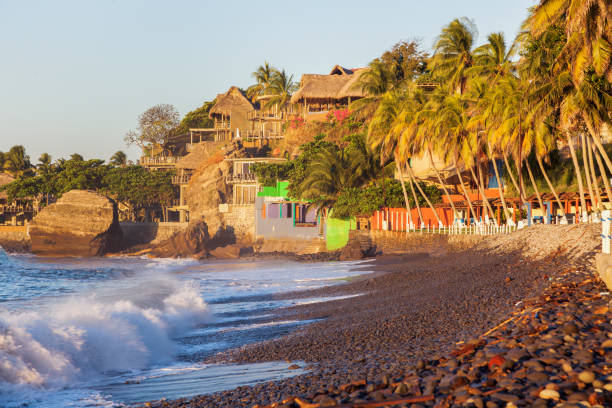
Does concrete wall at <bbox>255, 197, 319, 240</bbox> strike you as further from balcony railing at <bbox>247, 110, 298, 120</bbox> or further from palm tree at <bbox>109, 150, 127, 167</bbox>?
palm tree at <bbox>109, 150, 127, 167</bbox>

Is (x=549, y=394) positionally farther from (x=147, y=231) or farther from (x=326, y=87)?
(x=147, y=231)

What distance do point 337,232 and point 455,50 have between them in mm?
14886

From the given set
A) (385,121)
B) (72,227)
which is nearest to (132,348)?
(385,121)

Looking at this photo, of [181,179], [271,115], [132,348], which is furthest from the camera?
[271,115]

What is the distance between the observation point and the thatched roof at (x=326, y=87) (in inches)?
2124

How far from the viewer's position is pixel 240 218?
5166 centimetres

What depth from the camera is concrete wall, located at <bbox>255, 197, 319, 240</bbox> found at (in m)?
45.0

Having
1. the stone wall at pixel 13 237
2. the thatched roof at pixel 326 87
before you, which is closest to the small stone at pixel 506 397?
the thatched roof at pixel 326 87

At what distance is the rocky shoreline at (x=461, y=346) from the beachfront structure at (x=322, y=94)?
41.7 metres

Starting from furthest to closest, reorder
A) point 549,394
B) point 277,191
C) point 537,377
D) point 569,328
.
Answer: point 277,191 < point 569,328 < point 537,377 < point 549,394

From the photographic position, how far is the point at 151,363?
9.39 meters

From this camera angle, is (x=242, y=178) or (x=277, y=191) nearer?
(x=277, y=191)

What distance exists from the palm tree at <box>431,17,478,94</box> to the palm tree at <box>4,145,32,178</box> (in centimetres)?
6663

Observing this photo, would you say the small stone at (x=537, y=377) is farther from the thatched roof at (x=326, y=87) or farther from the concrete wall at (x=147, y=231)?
the concrete wall at (x=147, y=231)
